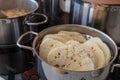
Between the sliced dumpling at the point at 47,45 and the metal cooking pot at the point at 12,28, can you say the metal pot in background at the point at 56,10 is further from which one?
the sliced dumpling at the point at 47,45

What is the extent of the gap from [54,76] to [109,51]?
172 mm

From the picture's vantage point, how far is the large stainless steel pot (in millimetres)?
593

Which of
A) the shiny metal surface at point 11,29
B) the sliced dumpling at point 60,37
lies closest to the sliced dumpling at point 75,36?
the sliced dumpling at point 60,37

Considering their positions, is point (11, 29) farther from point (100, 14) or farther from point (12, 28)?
point (100, 14)

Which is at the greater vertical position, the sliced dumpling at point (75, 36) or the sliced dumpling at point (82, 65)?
the sliced dumpling at point (75, 36)

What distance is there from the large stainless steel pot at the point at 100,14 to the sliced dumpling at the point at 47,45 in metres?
0.13

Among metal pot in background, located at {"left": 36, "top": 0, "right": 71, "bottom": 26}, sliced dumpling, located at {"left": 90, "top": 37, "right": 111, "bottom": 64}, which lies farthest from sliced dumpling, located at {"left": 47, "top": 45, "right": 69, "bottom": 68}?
metal pot in background, located at {"left": 36, "top": 0, "right": 71, "bottom": 26}

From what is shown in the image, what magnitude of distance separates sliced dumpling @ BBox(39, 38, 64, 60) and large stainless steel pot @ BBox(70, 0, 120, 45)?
132 millimetres

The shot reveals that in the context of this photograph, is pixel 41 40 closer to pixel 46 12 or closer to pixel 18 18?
pixel 18 18

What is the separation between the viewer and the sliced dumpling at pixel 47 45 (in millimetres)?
557

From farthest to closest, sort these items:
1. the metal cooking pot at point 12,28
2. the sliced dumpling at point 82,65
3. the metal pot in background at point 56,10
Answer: the metal pot in background at point 56,10 → the metal cooking pot at point 12,28 → the sliced dumpling at point 82,65

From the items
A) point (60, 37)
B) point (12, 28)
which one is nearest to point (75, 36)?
point (60, 37)

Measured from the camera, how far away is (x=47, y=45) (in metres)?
0.57

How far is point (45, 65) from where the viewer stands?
19.4 inches
